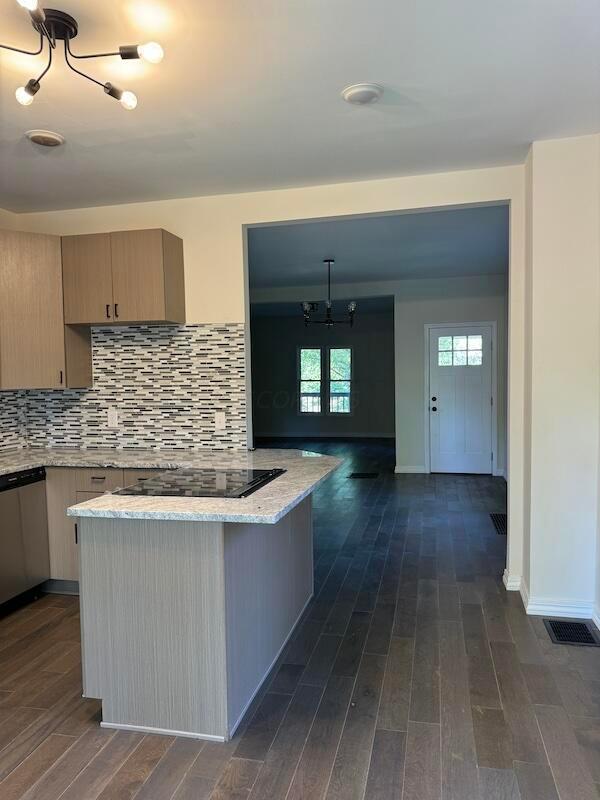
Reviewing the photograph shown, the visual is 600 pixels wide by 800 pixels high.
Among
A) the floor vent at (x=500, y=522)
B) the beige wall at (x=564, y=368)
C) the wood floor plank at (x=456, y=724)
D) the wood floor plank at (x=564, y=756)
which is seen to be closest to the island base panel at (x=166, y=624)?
the wood floor plank at (x=456, y=724)

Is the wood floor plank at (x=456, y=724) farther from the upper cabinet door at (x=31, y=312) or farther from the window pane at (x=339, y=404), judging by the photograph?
the window pane at (x=339, y=404)

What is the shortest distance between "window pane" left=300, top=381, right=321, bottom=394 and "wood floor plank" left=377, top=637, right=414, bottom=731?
8.86 m

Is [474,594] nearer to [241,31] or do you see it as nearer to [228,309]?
[228,309]

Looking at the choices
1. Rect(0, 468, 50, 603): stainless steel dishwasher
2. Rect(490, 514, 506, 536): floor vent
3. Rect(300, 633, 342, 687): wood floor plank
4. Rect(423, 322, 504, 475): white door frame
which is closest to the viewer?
Rect(300, 633, 342, 687): wood floor plank

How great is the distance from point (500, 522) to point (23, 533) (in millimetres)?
3761

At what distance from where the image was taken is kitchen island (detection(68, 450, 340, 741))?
1.92 metres

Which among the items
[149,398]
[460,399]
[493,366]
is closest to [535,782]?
[149,398]

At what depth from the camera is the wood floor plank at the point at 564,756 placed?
167 centimetres

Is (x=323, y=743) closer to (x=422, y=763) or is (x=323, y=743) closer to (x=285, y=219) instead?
(x=422, y=763)

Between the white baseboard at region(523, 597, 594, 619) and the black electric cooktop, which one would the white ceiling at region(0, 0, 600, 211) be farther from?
the white baseboard at region(523, 597, 594, 619)

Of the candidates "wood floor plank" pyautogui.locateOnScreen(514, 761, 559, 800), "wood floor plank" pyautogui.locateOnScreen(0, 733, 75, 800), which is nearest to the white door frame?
"wood floor plank" pyautogui.locateOnScreen(514, 761, 559, 800)

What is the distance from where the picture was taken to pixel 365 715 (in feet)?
6.79

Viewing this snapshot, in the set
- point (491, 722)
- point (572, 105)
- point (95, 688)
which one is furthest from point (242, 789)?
point (572, 105)

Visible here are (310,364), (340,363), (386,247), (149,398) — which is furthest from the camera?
(310,364)
